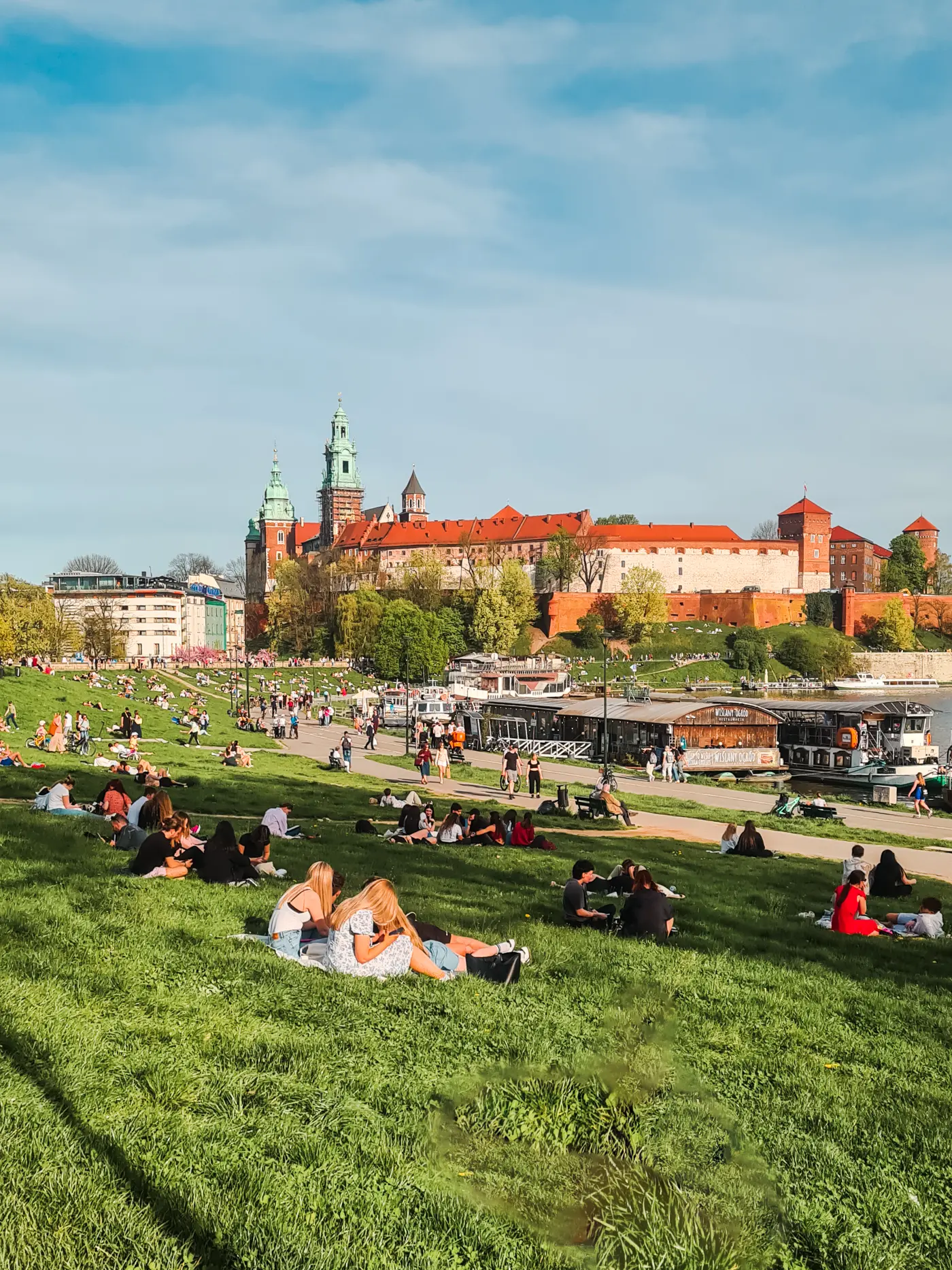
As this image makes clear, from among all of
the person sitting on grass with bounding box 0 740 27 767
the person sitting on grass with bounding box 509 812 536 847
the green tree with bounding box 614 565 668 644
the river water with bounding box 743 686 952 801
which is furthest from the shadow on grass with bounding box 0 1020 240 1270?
the green tree with bounding box 614 565 668 644

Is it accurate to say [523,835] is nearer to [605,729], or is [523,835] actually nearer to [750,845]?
[750,845]

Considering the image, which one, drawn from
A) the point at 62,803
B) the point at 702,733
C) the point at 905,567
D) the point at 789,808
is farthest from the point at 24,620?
the point at 905,567

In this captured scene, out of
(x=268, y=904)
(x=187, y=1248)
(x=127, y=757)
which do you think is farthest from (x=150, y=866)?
(x=127, y=757)

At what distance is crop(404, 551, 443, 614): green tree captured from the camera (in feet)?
388

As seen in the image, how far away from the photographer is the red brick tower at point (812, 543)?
5999 inches

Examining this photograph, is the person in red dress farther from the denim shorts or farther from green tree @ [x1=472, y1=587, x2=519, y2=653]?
green tree @ [x1=472, y1=587, x2=519, y2=653]

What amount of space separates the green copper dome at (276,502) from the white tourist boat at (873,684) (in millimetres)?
98467

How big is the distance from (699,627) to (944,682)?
3091cm

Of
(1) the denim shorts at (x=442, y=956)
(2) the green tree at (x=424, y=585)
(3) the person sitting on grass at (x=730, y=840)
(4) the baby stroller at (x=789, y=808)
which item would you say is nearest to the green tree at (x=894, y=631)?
(2) the green tree at (x=424, y=585)

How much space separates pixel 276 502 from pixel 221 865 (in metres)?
181

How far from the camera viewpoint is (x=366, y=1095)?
220 inches

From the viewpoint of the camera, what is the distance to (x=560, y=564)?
138 m

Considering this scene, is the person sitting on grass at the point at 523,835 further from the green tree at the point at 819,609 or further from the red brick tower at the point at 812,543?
the red brick tower at the point at 812,543

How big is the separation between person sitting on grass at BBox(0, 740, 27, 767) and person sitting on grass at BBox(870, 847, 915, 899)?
15903mm
